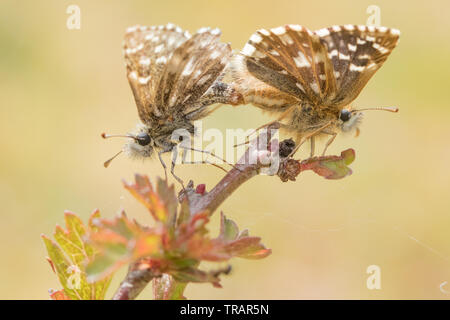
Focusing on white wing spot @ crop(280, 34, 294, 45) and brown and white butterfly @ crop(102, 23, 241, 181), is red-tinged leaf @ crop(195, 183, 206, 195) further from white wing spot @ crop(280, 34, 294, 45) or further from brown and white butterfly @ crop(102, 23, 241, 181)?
white wing spot @ crop(280, 34, 294, 45)

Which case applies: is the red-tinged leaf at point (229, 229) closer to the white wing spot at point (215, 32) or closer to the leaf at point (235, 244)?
the leaf at point (235, 244)

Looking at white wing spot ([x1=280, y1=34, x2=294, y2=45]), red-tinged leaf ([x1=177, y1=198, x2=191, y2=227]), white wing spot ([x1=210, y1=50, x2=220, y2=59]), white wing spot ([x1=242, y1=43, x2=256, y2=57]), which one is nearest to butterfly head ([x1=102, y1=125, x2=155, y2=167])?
white wing spot ([x1=210, y1=50, x2=220, y2=59])

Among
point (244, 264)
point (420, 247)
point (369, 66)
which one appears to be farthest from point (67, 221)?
point (420, 247)

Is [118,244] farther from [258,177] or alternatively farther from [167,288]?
[258,177]

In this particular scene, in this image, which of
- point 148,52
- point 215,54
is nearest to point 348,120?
point 215,54

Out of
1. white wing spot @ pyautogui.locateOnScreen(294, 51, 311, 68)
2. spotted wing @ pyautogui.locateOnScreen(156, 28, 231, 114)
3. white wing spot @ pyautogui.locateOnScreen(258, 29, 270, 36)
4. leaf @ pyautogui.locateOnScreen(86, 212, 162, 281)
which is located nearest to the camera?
leaf @ pyautogui.locateOnScreen(86, 212, 162, 281)

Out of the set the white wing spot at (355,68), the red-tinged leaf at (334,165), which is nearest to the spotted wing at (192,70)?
the white wing spot at (355,68)
